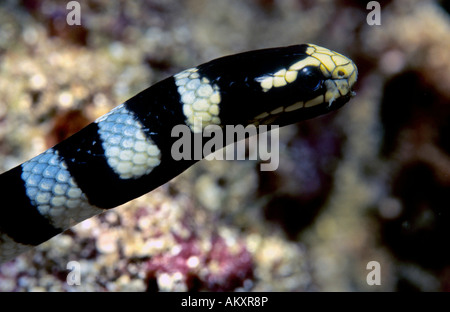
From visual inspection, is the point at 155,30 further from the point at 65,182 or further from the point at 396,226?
the point at 396,226

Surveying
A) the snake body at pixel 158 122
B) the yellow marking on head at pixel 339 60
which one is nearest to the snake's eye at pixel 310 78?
the snake body at pixel 158 122

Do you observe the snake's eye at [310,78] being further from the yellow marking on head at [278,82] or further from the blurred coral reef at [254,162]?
the blurred coral reef at [254,162]

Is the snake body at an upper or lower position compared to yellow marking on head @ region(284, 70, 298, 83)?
lower

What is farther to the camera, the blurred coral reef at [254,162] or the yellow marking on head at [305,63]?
the blurred coral reef at [254,162]

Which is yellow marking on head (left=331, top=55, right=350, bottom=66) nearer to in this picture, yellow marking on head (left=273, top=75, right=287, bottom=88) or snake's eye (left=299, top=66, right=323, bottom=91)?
snake's eye (left=299, top=66, right=323, bottom=91)

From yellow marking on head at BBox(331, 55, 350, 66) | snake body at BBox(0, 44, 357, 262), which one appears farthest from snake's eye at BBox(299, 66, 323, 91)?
yellow marking on head at BBox(331, 55, 350, 66)

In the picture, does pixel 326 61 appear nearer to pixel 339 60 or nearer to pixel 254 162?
pixel 339 60

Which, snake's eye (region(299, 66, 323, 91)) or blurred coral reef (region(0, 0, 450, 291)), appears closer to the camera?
snake's eye (region(299, 66, 323, 91))

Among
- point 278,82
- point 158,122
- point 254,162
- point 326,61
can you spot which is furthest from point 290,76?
point 254,162
